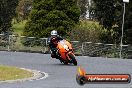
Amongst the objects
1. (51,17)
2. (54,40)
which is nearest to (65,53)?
(54,40)

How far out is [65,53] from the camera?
22.6m

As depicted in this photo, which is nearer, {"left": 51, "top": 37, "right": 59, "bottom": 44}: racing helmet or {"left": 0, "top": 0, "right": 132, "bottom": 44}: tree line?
{"left": 51, "top": 37, "right": 59, "bottom": 44}: racing helmet

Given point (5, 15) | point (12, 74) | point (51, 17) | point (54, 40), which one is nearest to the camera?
point (12, 74)

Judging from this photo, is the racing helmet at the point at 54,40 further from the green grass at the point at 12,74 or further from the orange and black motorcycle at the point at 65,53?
the green grass at the point at 12,74

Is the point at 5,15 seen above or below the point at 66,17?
above

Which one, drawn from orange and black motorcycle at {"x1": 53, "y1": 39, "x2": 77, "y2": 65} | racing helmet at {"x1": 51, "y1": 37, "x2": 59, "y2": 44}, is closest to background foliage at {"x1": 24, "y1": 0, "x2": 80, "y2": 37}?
racing helmet at {"x1": 51, "y1": 37, "x2": 59, "y2": 44}

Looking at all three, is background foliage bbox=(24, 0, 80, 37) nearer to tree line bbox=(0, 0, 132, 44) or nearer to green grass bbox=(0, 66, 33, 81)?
tree line bbox=(0, 0, 132, 44)

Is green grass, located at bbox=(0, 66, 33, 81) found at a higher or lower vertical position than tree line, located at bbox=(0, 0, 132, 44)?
lower

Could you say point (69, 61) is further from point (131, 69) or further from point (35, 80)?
point (35, 80)

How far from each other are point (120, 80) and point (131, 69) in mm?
13959

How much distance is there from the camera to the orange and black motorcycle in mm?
22469

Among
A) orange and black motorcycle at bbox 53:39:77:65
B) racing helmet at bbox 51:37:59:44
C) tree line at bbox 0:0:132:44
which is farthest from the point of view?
tree line at bbox 0:0:132:44

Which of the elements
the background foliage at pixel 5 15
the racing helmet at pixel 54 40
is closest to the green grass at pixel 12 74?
the racing helmet at pixel 54 40

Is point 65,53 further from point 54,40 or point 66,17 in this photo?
point 66,17
